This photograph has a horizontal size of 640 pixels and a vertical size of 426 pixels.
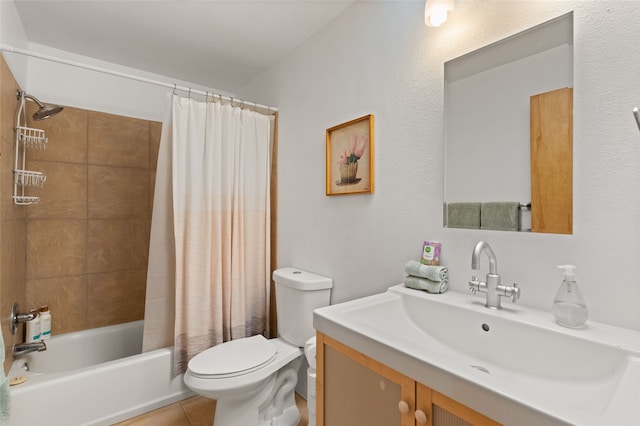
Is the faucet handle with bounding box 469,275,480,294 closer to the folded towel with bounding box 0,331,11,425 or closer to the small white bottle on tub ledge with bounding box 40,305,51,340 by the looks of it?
the folded towel with bounding box 0,331,11,425

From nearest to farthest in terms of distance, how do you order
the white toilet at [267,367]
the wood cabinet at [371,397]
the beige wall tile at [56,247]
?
the wood cabinet at [371,397] < the white toilet at [267,367] < the beige wall tile at [56,247]

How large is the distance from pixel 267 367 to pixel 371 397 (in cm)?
90

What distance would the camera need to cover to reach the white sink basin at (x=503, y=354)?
55cm

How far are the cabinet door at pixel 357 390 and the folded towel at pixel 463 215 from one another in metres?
0.65

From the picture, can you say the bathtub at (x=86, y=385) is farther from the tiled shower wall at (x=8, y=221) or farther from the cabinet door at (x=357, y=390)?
the cabinet door at (x=357, y=390)

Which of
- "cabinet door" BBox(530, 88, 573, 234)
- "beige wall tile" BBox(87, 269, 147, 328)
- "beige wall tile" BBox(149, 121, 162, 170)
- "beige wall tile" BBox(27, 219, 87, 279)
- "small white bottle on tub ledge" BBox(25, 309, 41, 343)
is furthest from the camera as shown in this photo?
"beige wall tile" BBox(149, 121, 162, 170)

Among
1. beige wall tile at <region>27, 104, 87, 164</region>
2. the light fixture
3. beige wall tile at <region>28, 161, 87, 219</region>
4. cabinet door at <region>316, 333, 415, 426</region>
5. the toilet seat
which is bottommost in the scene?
the toilet seat

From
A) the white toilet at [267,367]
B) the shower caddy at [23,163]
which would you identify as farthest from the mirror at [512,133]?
the shower caddy at [23,163]

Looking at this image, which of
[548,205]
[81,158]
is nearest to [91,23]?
[81,158]

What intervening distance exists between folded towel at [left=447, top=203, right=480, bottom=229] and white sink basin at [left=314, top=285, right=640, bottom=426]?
0.27 metres

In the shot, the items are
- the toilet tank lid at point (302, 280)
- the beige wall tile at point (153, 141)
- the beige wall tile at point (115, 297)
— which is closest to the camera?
the toilet tank lid at point (302, 280)

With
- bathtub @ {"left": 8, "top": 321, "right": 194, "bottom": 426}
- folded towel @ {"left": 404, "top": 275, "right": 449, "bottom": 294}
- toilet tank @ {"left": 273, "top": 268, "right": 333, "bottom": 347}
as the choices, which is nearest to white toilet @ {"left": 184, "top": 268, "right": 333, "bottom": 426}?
toilet tank @ {"left": 273, "top": 268, "right": 333, "bottom": 347}

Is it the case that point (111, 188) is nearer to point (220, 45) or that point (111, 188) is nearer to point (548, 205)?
point (220, 45)

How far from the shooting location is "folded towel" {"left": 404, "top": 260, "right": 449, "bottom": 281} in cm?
117
